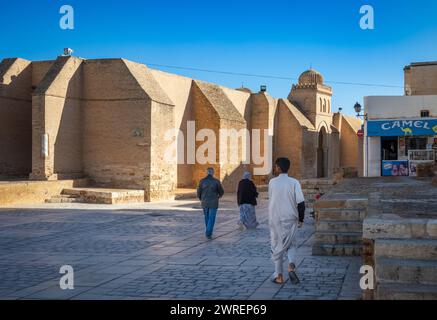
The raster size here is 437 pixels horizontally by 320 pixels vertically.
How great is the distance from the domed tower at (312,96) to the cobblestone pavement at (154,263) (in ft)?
101

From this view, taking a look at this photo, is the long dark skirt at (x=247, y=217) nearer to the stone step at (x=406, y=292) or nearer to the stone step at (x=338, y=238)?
the stone step at (x=338, y=238)

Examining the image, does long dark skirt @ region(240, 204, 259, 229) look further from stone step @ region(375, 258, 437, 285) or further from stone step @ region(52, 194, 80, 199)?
A: stone step @ region(52, 194, 80, 199)

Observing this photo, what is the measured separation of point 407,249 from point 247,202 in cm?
769

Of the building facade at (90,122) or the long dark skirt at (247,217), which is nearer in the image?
the long dark skirt at (247,217)

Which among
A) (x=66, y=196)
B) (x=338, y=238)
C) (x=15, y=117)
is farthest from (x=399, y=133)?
(x=15, y=117)

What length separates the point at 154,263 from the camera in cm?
802

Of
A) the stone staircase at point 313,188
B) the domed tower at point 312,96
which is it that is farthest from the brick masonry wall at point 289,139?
the stone staircase at point 313,188

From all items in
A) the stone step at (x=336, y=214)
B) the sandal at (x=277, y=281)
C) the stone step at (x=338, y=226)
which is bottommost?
the sandal at (x=277, y=281)

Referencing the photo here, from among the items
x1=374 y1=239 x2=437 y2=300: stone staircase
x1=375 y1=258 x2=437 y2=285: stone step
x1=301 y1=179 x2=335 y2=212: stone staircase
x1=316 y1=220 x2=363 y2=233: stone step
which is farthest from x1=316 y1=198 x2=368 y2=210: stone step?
x1=301 y1=179 x2=335 y2=212: stone staircase

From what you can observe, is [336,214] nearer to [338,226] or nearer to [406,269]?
[338,226]

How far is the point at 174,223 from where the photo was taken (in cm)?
1382

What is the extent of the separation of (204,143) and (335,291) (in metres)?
23.9

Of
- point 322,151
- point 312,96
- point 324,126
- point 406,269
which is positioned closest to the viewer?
point 406,269

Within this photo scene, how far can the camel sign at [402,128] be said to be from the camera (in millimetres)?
23406
